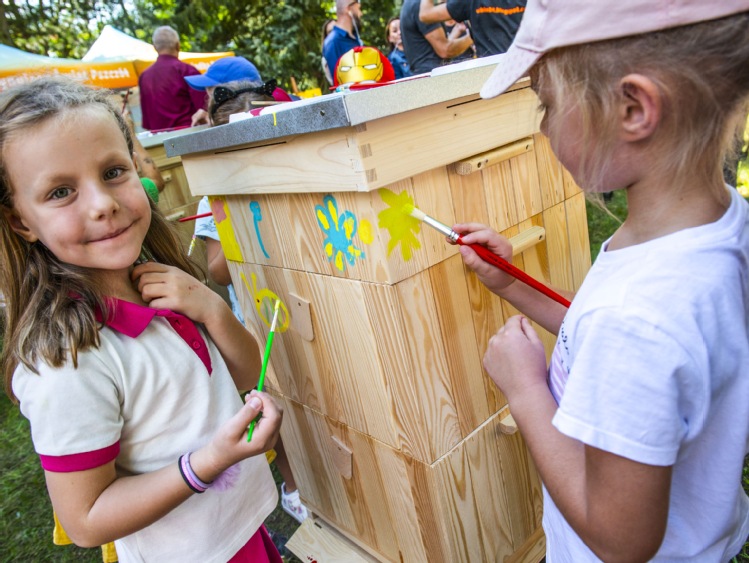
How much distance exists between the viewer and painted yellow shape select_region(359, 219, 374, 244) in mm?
1105

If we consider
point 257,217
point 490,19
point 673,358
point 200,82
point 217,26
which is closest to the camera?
point 673,358

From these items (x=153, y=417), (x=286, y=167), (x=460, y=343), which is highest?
(x=286, y=167)

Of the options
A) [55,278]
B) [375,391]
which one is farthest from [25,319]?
[375,391]

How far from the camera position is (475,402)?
1349mm

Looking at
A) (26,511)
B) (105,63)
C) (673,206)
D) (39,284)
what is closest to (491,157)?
(673,206)

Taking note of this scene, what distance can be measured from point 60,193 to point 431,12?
3.03 meters

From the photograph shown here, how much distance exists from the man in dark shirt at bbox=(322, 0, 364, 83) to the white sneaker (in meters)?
3.91

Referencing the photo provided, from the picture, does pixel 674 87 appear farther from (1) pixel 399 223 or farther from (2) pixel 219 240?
(2) pixel 219 240

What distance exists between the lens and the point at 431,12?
343cm

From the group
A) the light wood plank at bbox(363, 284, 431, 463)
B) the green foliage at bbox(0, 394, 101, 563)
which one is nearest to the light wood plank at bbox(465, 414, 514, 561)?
the light wood plank at bbox(363, 284, 431, 463)

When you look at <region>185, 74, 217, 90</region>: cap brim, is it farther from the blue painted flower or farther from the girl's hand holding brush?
the girl's hand holding brush

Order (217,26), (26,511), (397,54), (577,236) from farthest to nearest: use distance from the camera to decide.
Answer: (217,26)
(397,54)
(26,511)
(577,236)

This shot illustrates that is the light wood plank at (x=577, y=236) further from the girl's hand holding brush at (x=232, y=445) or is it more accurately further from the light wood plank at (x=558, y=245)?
the girl's hand holding brush at (x=232, y=445)

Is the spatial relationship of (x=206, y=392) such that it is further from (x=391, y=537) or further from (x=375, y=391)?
(x=391, y=537)
